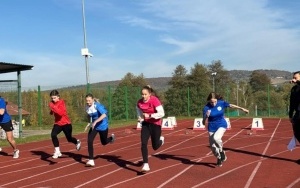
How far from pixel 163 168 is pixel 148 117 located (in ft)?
4.22

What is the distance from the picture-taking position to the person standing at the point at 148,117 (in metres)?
7.96

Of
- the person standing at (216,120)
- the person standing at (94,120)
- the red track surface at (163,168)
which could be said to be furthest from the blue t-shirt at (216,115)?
the person standing at (94,120)

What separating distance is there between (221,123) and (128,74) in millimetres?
52257

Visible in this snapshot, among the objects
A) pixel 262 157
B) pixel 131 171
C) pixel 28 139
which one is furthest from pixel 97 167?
pixel 28 139

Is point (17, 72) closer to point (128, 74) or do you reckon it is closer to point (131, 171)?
point (131, 171)

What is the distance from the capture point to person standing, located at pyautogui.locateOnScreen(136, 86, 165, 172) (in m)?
7.96

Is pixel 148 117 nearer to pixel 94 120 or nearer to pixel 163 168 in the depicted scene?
pixel 163 168

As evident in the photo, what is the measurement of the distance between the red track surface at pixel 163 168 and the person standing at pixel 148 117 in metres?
0.55

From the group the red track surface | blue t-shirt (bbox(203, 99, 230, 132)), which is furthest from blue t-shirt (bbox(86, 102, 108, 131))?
blue t-shirt (bbox(203, 99, 230, 132))

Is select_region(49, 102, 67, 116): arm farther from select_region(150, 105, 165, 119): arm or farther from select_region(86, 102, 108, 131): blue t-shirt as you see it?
select_region(150, 105, 165, 119): arm

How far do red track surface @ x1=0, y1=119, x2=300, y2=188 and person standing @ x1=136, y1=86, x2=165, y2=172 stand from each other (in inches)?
21.8

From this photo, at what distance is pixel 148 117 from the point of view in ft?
26.2

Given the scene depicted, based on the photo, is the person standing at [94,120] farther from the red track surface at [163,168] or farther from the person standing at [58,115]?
the person standing at [58,115]

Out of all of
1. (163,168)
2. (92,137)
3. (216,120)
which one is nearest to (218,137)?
(216,120)
